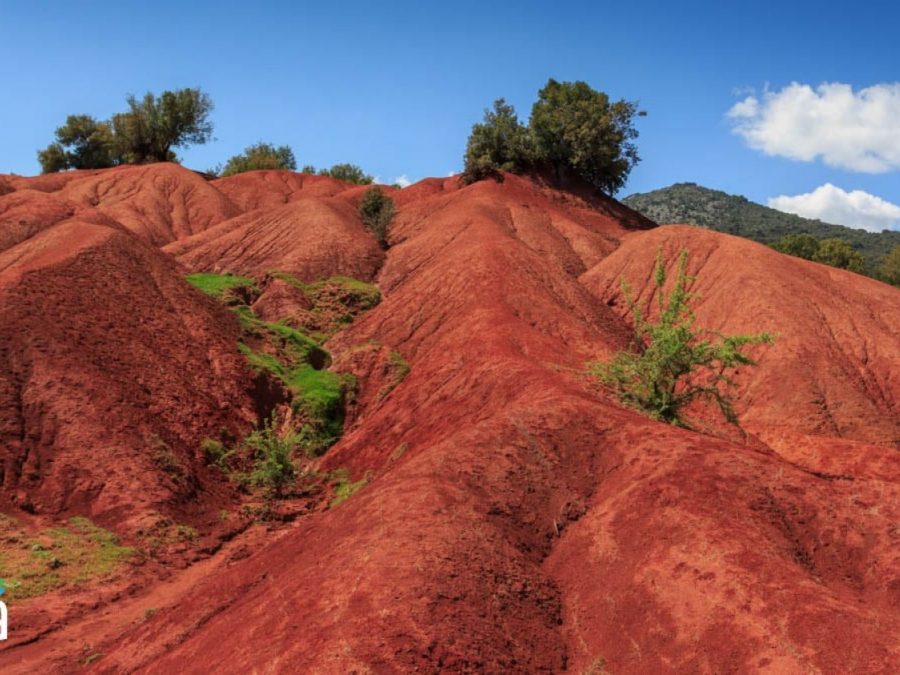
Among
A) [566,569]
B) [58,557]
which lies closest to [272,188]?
[58,557]

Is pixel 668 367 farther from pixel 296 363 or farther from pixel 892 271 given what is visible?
pixel 892 271

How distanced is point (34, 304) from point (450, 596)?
20.8 metres

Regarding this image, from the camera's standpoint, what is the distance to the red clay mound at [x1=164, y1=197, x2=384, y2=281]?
43.6m

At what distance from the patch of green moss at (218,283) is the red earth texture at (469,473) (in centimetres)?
142

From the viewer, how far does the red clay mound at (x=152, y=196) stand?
188 ft

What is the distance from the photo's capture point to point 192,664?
10.5 m

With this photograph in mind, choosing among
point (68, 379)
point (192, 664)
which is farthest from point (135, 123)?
point (192, 664)

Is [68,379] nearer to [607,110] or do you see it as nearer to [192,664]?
[192,664]

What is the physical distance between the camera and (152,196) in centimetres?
6206

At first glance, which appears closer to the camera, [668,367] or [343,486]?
[668,367]

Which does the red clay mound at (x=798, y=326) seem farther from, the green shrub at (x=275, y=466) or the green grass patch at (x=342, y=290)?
the green shrub at (x=275, y=466)

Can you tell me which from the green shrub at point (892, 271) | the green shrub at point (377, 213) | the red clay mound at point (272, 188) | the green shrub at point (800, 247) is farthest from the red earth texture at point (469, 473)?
the green shrub at point (892, 271)

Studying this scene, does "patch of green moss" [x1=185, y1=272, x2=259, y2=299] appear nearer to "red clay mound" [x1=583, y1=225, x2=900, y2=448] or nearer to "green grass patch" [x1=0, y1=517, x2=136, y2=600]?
"green grass patch" [x1=0, y1=517, x2=136, y2=600]

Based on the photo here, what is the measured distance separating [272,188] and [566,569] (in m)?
68.1
